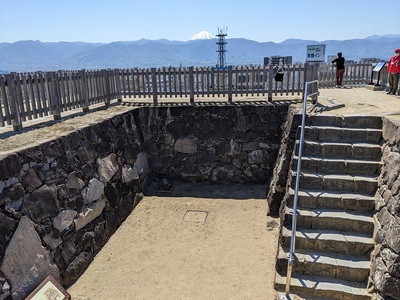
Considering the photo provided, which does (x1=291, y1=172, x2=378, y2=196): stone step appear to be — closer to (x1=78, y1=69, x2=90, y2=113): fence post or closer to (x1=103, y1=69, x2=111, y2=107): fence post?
(x1=78, y1=69, x2=90, y2=113): fence post

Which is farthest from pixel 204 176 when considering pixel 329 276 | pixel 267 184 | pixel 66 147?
pixel 329 276

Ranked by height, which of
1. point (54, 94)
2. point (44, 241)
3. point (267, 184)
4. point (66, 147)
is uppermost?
point (54, 94)

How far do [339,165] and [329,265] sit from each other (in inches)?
82.1

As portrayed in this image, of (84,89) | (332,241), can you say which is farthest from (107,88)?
(332,241)

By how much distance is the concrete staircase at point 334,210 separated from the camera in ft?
16.1

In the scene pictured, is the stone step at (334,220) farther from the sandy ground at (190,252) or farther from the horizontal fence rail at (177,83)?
the horizontal fence rail at (177,83)

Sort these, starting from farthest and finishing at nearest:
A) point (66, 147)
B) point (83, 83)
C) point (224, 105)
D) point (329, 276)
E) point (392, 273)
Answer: point (224, 105) → point (83, 83) → point (66, 147) → point (329, 276) → point (392, 273)

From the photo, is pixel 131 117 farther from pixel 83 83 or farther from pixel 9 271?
pixel 9 271

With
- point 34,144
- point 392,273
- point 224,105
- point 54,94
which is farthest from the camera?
point 224,105

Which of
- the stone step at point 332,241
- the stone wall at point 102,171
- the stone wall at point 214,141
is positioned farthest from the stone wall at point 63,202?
the stone step at point 332,241

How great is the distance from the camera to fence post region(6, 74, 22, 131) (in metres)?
6.32

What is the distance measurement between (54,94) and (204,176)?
4.82 m

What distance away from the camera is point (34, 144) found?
5527mm

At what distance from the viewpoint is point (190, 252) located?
20.5 feet
